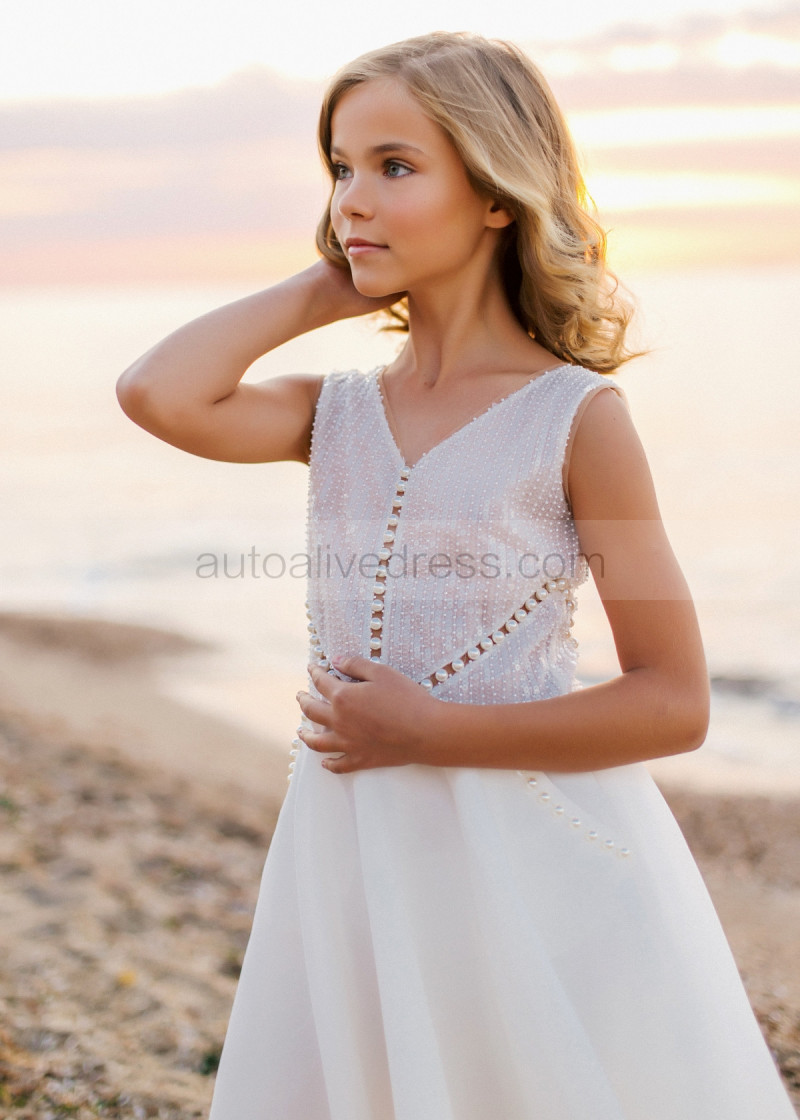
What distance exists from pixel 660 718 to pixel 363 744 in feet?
1.43

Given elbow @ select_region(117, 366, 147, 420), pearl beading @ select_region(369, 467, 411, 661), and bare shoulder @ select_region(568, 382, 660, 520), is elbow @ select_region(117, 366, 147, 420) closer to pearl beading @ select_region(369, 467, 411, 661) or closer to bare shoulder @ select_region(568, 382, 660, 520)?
pearl beading @ select_region(369, 467, 411, 661)

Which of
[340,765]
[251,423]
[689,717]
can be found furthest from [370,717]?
[251,423]

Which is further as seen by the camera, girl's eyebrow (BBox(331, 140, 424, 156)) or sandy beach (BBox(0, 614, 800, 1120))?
sandy beach (BBox(0, 614, 800, 1120))

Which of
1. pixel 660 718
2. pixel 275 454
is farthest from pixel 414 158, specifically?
pixel 660 718

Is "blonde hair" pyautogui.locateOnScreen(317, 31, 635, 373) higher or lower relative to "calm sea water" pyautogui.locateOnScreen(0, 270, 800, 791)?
higher

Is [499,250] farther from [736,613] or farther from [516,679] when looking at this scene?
[736,613]

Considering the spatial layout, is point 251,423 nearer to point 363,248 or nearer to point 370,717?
point 363,248

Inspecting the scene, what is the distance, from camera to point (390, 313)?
6.61ft

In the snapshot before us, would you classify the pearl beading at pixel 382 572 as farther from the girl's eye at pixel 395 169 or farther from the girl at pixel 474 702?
the girl's eye at pixel 395 169

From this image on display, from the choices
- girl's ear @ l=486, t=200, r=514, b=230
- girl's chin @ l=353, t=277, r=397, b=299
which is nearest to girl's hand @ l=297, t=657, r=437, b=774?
girl's chin @ l=353, t=277, r=397, b=299

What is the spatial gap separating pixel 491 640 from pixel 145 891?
106 inches

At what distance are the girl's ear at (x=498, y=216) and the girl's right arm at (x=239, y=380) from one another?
26 cm

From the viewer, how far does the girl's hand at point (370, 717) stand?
1.53m

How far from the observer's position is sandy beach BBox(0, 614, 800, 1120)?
2.80 metres
